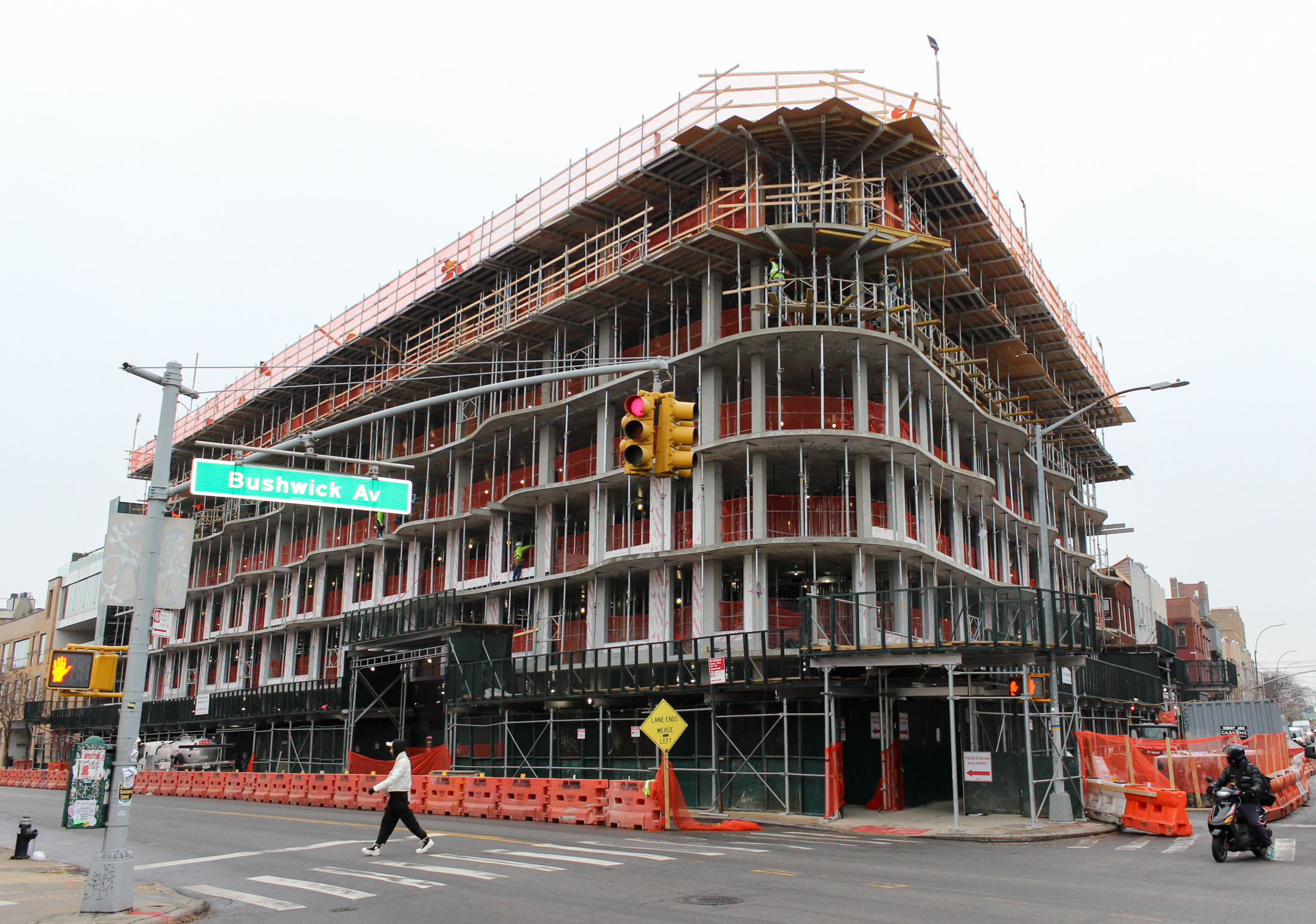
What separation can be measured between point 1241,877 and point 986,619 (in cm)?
957

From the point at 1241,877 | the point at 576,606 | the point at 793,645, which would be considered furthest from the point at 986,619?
the point at 576,606

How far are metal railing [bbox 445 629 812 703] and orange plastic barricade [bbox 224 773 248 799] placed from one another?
7713 mm

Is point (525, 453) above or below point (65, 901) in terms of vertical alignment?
above

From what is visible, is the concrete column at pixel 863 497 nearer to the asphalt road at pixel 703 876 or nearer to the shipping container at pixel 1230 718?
the asphalt road at pixel 703 876

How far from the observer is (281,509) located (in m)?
58.9

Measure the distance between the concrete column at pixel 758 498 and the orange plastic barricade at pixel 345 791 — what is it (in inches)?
538

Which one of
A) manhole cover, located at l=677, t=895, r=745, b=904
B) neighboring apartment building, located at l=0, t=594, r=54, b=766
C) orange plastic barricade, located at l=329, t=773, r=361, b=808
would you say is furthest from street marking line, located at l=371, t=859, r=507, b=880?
neighboring apartment building, located at l=0, t=594, r=54, b=766

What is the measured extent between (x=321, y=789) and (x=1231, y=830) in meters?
25.0

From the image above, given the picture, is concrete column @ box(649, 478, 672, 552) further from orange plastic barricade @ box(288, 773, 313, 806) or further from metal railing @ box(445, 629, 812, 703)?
orange plastic barricade @ box(288, 773, 313, 806)

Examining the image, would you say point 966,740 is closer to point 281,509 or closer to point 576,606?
point 576,606

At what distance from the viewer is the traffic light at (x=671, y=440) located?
523 inches

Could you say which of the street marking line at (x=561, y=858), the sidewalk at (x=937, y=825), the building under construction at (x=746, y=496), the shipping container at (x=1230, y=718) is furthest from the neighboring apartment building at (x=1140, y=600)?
the street marking line at (x=561, y=858)

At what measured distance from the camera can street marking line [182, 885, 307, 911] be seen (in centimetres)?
1243

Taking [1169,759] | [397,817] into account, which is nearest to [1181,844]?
[1169,759]
